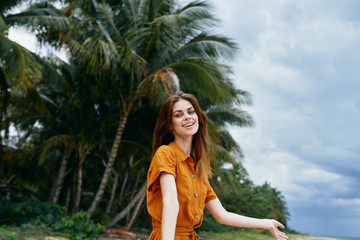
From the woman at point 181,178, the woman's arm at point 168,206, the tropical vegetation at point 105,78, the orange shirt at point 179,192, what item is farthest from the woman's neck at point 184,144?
the tropical vegetation at point 105,78

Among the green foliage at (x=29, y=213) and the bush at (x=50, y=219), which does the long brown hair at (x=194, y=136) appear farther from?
the green foliage at (x=29, y=213)

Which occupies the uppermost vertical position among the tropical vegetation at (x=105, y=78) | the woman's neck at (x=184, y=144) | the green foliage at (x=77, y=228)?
the tropical vegetation at (x=105, y=78)

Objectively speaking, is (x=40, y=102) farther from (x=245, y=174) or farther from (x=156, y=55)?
(x=245, y=174)

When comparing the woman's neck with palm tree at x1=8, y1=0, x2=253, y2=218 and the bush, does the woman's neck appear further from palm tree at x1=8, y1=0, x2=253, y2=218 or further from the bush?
the bush

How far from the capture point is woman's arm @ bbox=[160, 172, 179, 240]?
1.43 m

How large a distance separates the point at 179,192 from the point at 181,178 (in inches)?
2.6

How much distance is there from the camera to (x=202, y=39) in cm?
1102

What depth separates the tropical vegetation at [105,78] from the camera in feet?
30.9

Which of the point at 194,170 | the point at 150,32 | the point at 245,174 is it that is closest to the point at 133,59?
the point at 150,32

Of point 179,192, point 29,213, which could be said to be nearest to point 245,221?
point 179,192

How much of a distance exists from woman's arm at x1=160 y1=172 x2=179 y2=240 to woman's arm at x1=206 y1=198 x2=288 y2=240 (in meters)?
0.45

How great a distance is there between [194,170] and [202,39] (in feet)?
31.8

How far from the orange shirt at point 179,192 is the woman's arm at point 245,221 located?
0.22 meters

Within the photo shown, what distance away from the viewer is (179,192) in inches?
63.6
